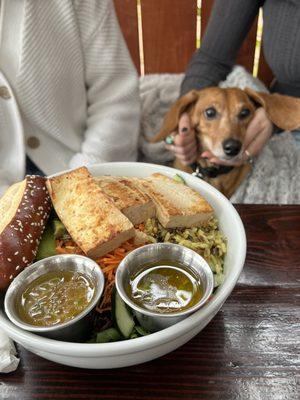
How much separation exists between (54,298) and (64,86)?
86 cm

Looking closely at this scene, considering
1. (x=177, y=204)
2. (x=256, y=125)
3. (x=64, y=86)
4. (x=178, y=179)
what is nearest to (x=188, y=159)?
(x=256, y=125)

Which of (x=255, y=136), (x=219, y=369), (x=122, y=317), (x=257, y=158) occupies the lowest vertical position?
(x=257, y=158)

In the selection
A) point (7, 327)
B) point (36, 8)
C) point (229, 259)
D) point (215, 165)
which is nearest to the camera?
point (7, 327)

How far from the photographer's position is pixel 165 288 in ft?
2.00

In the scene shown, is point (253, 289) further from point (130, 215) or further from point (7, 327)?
point (7, 327)

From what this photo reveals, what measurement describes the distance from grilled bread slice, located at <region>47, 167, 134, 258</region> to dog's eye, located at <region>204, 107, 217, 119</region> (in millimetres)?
771

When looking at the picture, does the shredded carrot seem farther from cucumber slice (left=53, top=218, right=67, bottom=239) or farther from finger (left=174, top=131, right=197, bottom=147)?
finger (left=174, top=131, right=197, bottom=147)

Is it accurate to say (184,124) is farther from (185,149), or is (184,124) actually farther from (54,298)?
(54,298)

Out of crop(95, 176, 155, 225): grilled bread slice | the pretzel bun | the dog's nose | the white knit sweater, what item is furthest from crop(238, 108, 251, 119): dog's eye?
A: the pretzel bun

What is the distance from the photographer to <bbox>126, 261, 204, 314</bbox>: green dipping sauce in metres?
0.58

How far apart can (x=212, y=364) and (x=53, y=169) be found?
0.86 m

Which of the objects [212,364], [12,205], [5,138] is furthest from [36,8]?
[212,364]

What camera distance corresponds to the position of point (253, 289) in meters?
0.75

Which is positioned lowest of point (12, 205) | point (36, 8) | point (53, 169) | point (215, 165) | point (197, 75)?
Result: point (215, 165)
